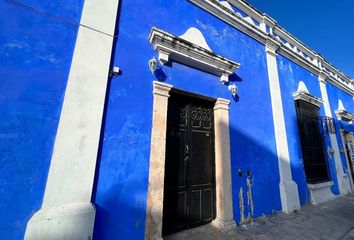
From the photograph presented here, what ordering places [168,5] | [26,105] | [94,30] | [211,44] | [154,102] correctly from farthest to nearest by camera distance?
[211,44]
[168,5]
[154,102]
[94,30]
[26,105]

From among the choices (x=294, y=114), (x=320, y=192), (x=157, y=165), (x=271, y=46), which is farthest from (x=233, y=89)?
(x=320, y=192)

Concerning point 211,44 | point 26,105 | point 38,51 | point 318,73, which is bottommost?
point 26,105

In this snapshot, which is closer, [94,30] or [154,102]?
[94,30]

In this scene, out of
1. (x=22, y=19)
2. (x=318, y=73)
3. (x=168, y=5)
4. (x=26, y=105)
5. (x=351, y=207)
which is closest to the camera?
(x=26, y=105)

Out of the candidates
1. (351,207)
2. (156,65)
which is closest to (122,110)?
(156,65)

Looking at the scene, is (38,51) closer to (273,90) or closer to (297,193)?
(273,90)

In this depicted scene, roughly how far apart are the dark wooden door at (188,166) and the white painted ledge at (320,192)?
139 inches

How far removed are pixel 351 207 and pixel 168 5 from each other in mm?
7086

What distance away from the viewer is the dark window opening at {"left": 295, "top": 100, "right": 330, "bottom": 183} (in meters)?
4.93

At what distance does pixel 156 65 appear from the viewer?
2.74 m

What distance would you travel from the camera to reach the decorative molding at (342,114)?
700cm

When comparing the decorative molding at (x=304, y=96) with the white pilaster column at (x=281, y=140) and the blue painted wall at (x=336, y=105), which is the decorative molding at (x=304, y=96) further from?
the blue painted wall at (x=336, y=105)

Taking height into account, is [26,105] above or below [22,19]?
below

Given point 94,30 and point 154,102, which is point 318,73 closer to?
point 154,102
